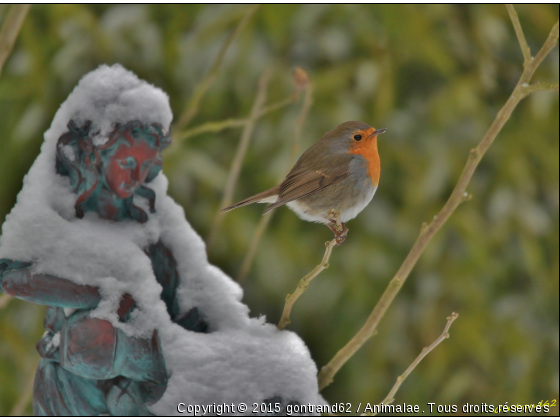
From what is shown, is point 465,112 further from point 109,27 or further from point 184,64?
point 109,27

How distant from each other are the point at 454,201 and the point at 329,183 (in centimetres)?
32

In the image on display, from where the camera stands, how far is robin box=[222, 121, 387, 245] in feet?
3.38

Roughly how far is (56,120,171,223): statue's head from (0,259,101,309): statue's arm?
0.12 m

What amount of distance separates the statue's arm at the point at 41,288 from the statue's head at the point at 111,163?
124 mm

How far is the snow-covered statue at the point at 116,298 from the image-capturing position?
759mm

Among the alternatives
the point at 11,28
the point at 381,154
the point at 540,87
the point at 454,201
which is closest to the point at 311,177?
the point at 454,201

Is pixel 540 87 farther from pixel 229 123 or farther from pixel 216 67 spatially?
pixel 216 67

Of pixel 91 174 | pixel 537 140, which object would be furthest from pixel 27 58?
pixel 537 140

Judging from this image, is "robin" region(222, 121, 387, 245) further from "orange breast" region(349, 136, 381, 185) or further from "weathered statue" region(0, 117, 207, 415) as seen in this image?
"weathered statue" region(0, 117, 207, 415)

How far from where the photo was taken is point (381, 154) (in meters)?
1.76

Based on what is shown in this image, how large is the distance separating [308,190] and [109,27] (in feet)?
3.41

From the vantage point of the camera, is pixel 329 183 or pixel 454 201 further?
pixel 329 183

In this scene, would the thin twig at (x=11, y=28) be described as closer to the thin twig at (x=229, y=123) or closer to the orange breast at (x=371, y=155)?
the thin twig at (x=229, y=123)

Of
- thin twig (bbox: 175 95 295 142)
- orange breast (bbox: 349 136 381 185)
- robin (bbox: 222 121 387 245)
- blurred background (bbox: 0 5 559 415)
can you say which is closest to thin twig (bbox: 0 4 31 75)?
thin twig (bbox: 175 95 295 142)
